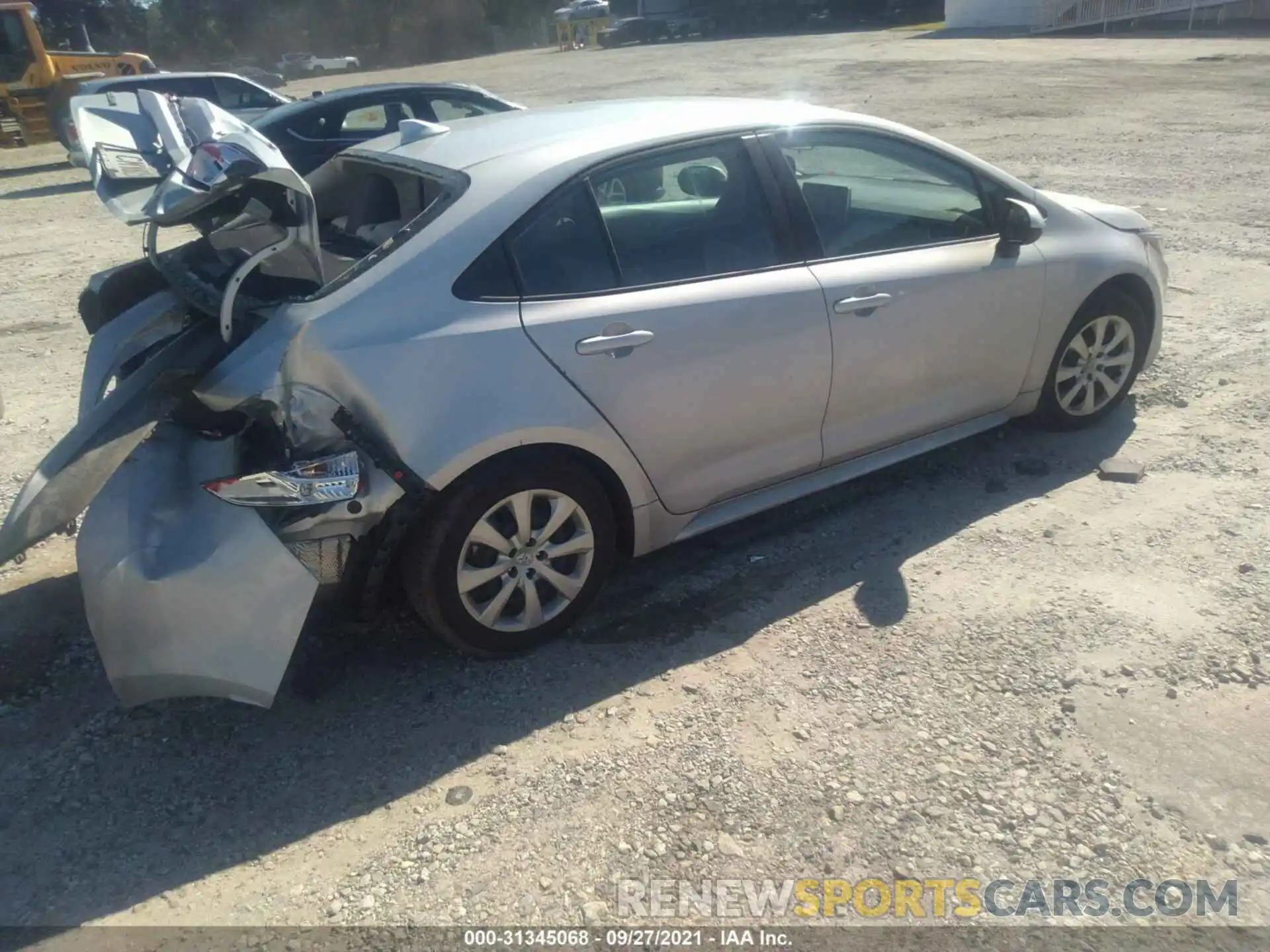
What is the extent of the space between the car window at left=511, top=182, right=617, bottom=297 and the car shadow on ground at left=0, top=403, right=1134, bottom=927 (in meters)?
1.24

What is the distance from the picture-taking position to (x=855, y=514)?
4441 millimetres

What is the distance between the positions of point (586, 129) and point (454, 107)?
313 inches

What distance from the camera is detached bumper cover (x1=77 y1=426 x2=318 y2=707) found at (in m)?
2.87

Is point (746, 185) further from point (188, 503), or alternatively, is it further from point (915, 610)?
point (188, 503)

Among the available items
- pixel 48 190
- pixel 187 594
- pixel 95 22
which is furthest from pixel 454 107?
pixel 95 22

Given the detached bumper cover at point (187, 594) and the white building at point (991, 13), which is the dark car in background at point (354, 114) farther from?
the white building at point (991, 13)

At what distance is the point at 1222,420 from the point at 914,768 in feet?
10.5

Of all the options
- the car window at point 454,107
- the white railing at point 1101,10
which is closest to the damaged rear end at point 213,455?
the car window at point 454,107

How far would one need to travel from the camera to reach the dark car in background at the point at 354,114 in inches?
396

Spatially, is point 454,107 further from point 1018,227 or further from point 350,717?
point 350,717

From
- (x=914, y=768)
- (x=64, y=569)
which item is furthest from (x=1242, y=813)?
(x=64, y=569)

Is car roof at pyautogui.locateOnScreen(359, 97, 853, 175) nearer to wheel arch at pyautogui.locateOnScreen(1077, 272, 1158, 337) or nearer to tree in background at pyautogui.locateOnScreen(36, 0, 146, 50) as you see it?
wheel arch at pyautogui.locateOnScreen(1077, 272, 1158, 337)

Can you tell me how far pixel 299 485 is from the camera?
3000 mm

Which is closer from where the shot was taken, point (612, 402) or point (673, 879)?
point (673, 879)
